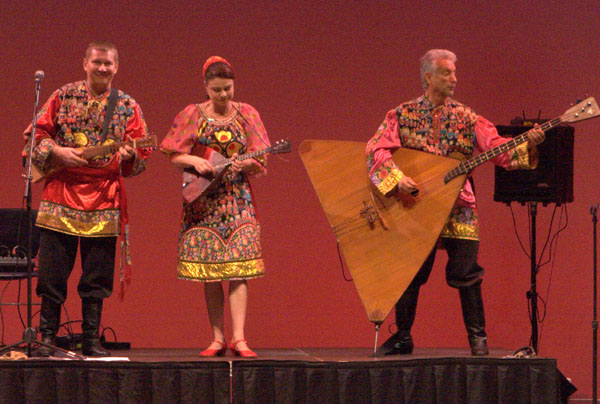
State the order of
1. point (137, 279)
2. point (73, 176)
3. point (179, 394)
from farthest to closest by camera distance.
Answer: point (137, 279), point (73, 176), point (179, 394)

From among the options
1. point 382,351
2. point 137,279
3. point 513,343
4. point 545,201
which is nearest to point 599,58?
point 545,201

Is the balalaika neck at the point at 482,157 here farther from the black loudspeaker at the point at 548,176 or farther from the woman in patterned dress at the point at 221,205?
the woman in patterned dress at the point at 221,205

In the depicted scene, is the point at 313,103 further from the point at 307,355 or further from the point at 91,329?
the point at 91,329

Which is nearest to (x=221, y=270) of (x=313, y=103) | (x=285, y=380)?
(x=285, y=380)

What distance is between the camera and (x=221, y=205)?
4.01 meters

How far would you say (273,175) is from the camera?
5441 millimetres

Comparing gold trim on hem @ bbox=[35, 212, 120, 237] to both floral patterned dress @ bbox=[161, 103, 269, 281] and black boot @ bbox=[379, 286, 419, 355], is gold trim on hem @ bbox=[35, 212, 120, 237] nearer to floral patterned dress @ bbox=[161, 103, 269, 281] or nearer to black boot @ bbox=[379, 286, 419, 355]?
floral patterned dress @ bbox=[161, 103, 269, 281]

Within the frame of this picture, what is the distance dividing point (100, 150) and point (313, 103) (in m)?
1.90

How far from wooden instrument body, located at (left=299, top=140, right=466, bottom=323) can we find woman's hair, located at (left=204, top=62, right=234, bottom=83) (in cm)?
51

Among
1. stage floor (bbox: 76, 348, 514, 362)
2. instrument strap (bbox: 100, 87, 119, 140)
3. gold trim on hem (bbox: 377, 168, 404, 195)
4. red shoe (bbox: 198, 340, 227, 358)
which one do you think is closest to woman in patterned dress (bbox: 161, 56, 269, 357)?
red shoe (bbox: 198, 340, 227, 358)

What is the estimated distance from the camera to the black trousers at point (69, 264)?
3896mm

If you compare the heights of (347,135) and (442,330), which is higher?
(347,135)

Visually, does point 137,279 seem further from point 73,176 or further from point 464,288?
point 464,288

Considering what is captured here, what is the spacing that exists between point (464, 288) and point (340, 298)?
157 cm
